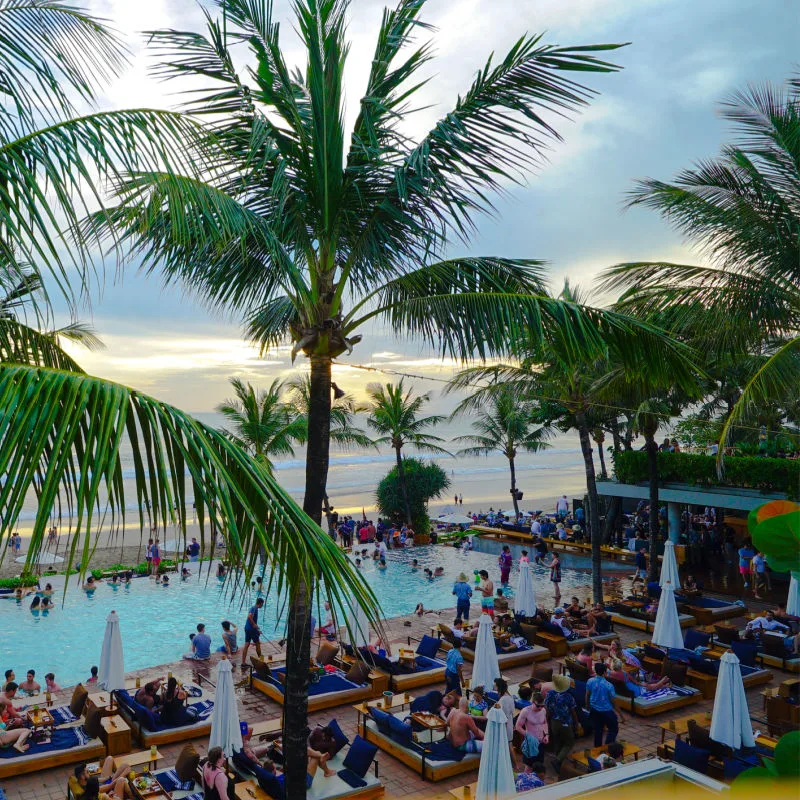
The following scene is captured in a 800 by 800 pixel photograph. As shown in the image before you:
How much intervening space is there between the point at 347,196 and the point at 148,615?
55.6 feet

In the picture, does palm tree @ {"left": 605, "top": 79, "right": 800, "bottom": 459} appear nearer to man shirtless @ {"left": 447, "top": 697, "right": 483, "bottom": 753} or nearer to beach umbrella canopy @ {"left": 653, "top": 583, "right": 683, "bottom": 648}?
man shirtless @ {"left": 447, "top": 697, "right": 483, "bottom": 753}

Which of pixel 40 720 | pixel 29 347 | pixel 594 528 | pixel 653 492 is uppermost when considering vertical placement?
pixel 29 347

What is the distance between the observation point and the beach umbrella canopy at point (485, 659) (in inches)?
512

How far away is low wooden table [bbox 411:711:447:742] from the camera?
10.9m

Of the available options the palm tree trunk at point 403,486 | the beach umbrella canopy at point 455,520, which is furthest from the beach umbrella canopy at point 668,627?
the beach umbrella canopy at point 455,520

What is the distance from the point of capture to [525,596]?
679 inches

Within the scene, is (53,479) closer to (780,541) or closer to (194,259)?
(780,541)

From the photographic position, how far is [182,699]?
12.1 m

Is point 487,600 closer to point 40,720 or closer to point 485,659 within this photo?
point 485,659

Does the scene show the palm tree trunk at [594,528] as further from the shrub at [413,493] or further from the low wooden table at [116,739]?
the shrub at [413,493]

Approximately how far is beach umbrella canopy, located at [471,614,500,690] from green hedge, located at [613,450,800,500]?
9.83 metres

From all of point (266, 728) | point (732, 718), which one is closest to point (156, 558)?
point (266, 728)

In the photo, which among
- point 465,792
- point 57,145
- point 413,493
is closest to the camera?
point 57,145

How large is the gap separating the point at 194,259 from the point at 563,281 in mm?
19229
